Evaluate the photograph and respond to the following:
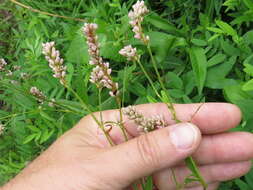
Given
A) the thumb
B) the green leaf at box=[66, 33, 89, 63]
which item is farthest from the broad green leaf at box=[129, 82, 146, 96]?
the thumb

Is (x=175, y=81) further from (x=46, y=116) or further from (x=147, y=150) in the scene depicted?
(x=46, y=116)

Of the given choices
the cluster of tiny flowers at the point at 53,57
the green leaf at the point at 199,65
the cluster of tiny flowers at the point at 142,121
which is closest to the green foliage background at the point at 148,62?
the green leaf at the point at 199,65

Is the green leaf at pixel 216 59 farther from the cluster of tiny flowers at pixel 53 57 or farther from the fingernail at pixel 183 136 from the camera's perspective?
the cluster of tiny flowers at pixel 53 57

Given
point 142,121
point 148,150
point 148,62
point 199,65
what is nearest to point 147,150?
point 148,150

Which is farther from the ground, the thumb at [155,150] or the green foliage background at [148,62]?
the green foliage background at [148,62]

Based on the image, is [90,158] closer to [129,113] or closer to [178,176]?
[129,113]

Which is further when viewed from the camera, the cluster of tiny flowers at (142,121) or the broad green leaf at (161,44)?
the broad green leaf at (161,44)
